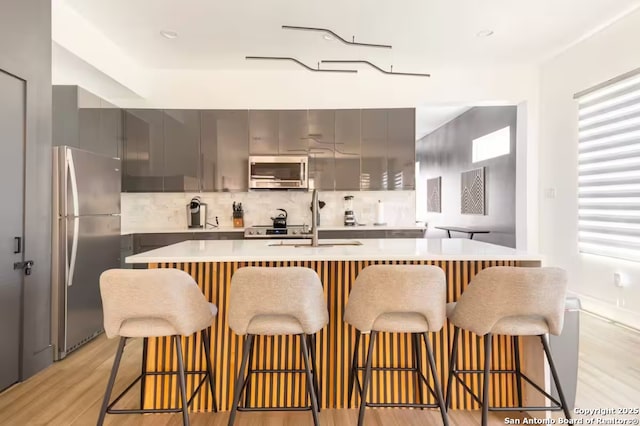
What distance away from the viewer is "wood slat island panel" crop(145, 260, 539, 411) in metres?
2.12

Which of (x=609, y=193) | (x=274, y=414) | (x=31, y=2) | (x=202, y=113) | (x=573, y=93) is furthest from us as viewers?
(x=202, y=113)

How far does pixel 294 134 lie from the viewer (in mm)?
4590

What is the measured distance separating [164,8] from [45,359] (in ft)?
9.77

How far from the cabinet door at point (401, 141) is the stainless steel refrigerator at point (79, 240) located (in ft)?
10.1

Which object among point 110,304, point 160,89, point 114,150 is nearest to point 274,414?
point 110,304

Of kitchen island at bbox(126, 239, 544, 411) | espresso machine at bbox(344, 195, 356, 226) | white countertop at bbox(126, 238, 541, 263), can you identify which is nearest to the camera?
white countertop at bbox(126, 238, 541, 263)

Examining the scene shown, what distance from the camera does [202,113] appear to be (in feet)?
14.9

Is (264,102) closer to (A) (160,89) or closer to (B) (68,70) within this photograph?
(A) (160,89)

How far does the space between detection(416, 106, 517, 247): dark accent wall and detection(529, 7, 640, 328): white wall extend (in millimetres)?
523

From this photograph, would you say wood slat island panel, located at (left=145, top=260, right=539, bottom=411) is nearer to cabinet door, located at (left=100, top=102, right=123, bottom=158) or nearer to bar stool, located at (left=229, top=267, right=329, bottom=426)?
bar stool, located at (left=229, top=267, right=329, bottom=426)

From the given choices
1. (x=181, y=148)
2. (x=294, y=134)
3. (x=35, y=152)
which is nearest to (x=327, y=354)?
(x=35, y=152)

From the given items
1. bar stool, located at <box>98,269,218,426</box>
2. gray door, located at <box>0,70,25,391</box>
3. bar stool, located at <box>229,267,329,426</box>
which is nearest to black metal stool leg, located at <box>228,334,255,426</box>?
bar stool, located at <box>229,267,329,426</box>

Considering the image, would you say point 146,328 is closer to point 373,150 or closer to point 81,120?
point 81,120

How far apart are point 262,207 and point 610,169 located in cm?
385
